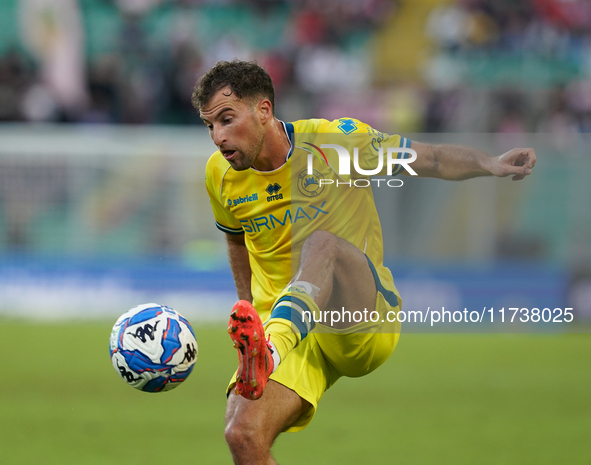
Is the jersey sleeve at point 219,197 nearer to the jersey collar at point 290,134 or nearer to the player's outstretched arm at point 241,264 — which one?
the player's outstretched arm at point 241,264

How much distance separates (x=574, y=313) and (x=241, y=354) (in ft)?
35.4

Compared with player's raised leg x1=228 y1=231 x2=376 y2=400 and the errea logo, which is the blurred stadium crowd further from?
player's raised leg x1=228 y1=231 x2=376 y2=400

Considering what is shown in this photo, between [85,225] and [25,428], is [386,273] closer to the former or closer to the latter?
[25,428]

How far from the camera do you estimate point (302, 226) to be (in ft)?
15.5

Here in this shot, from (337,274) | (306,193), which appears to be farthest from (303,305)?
(306,193)

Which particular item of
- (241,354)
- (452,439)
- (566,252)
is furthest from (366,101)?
(241,354)

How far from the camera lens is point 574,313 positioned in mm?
13312

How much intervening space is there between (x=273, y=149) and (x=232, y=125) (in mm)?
360

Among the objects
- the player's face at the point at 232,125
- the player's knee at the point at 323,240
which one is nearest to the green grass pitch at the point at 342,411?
the player's knee at the point at 323,240

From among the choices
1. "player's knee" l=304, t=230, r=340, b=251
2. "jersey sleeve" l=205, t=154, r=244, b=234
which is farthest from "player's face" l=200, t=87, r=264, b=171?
"player's knee" l=304, t=230, r=340, b=251

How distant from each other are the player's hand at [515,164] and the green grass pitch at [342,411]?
2.57m

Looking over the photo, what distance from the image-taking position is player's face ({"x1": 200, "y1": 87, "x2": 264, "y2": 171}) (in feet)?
14.3

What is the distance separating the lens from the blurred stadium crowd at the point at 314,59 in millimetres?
14914

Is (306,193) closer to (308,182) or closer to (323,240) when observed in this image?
(308,182)
